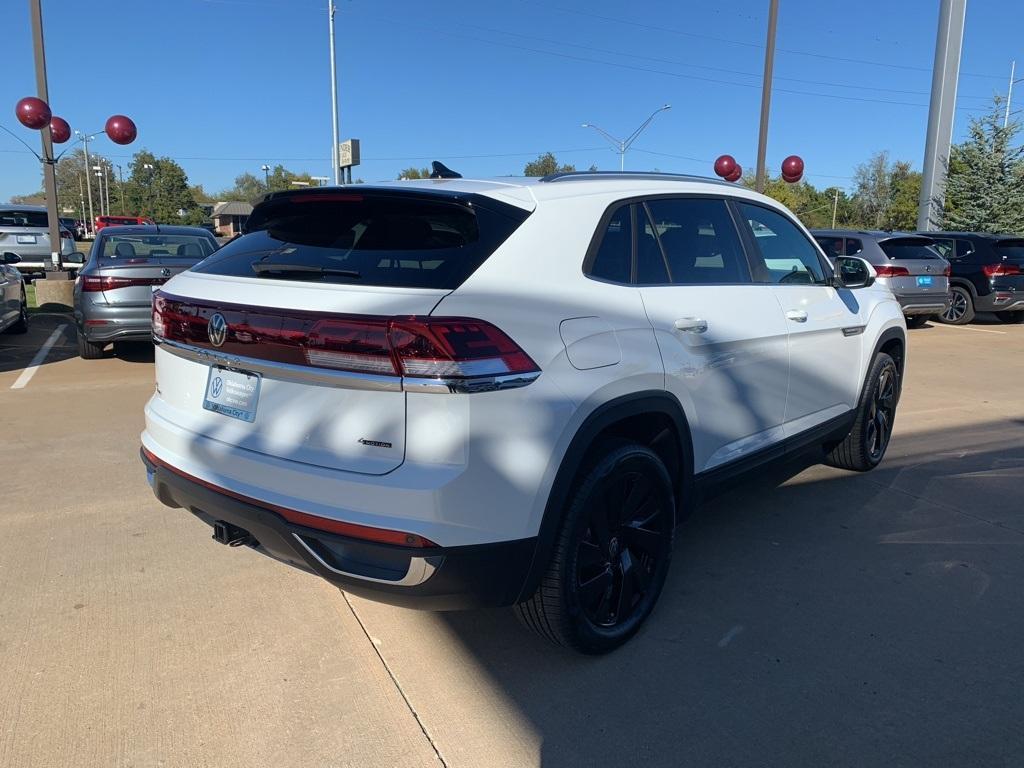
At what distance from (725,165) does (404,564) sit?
16796mm

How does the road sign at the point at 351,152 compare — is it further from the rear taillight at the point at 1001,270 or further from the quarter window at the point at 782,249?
the quarter window at the point at 782,249

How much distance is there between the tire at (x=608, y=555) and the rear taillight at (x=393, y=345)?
57cm

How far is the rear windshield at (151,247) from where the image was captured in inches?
323

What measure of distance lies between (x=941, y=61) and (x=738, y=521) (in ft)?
77.7

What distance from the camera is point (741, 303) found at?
3.58 metres

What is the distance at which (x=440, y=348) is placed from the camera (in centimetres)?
230

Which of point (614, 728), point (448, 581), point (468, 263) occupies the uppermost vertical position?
point (468, 263)

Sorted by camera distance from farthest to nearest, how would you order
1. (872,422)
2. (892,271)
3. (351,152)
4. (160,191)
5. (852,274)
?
(160,191)
(351,152)
(892,271)
(872,422)
(852,274)

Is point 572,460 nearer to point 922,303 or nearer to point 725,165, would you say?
point 922,303

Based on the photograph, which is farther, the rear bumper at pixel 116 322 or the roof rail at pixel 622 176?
the rear bumper at pixel 116 322

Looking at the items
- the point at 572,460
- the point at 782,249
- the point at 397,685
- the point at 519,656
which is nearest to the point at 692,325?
the point at 572,460

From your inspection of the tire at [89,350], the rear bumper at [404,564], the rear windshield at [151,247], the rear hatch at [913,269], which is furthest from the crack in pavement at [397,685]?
the rear hatch at [913,269]

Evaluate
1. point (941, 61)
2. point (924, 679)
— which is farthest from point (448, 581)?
point (941, 61)

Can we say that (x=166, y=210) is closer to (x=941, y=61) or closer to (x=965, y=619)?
(x=941, y=61)
